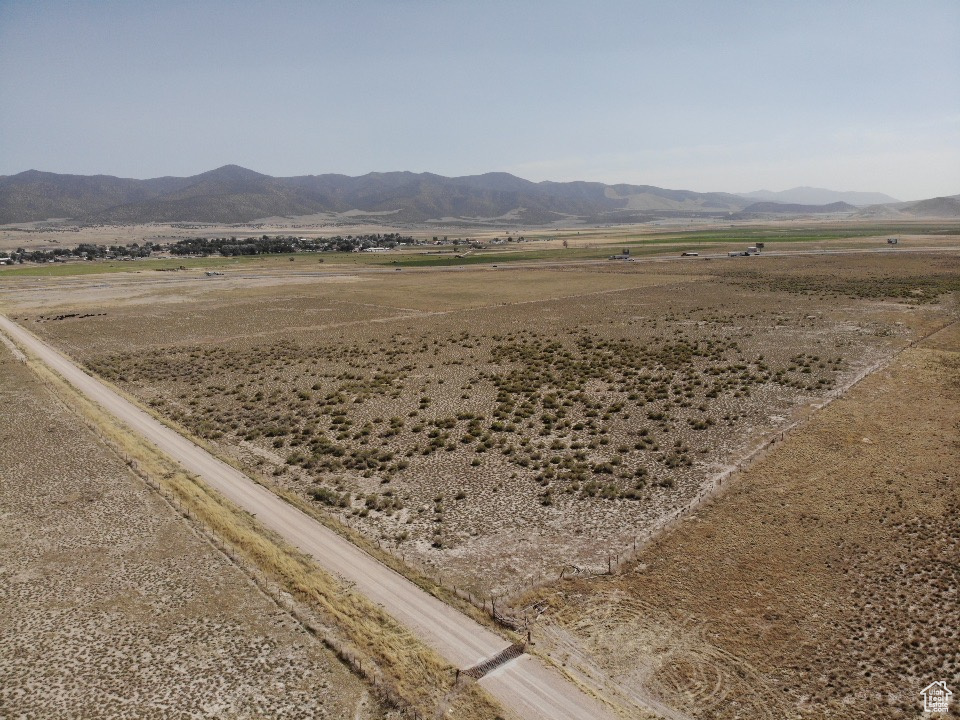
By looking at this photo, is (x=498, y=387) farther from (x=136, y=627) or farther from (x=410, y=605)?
(x=136, y=627)

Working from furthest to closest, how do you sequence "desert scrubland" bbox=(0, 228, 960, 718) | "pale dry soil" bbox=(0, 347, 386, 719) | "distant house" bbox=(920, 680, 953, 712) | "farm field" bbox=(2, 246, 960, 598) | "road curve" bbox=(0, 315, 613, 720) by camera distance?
"farm field" bbox=(2, 246, 960, 598) < "desert scrubland" bbox=(0, 228, 960, 718) < "pale dry soil" bbox=(0, 347, 386, 719) < "road curve" bbox=(0, 315, 613, 720) < "distant house" bbox=(920, 680, 953, 712)

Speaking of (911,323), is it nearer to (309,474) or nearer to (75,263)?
(309,474)

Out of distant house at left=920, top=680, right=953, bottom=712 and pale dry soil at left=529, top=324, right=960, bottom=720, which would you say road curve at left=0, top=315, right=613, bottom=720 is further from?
distant house at left=920, top=680, right=953, bottom=712

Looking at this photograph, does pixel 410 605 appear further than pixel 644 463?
No

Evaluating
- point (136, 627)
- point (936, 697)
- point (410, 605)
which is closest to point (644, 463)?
point (410, 605)

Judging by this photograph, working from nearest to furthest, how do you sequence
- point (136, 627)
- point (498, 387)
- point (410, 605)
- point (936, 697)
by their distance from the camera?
point (936, 697) → point (136, 627) → point (410, 605) → point (498, 387)

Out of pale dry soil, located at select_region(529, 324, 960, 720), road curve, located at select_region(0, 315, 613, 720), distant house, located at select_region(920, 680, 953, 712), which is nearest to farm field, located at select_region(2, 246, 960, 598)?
road curve, located at select_region(0, 315, 613, 720)

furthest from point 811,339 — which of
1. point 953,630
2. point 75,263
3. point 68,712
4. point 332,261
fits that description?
point 75,263
